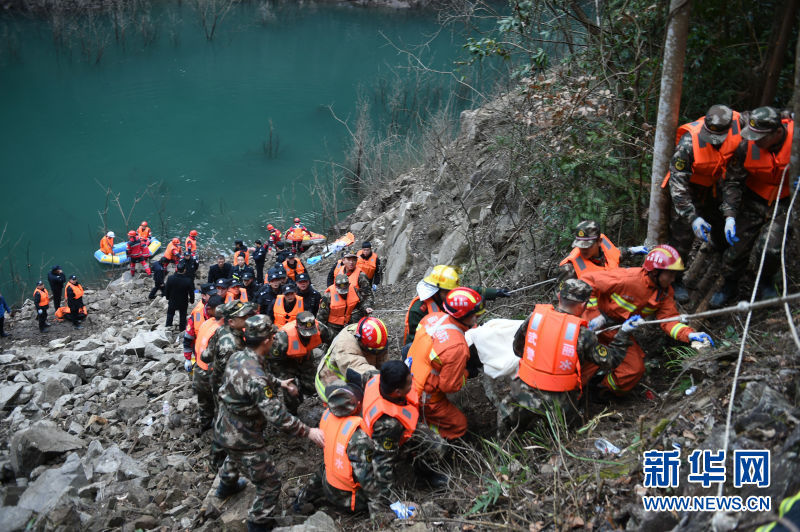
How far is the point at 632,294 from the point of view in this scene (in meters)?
4.95

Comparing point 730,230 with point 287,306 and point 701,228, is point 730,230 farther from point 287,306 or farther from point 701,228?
point 287,306

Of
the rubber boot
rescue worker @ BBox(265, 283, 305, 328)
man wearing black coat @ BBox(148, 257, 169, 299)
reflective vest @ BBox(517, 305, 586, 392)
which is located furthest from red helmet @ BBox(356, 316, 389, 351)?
man wearing black coat @ BBox(148, 257, 169, 299)

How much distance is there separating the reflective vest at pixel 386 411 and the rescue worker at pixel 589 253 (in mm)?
2091

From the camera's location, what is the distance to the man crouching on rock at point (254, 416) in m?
4.70

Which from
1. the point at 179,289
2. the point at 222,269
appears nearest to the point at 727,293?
the point at 179,289

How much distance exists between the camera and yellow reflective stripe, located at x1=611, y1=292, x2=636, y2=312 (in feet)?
16.3

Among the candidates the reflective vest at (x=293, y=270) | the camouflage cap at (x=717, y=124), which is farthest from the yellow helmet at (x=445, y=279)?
the reflective vest at (x=293, y=270)

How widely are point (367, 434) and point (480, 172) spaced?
22.9 feet

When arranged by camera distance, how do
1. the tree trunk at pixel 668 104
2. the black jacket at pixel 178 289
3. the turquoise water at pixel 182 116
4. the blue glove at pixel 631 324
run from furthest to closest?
the turquoise water at pixel 182 116
the black jacket at pixel 178 289
the tree trunk at pixel 668 104
the blue glove at pixel 631 324

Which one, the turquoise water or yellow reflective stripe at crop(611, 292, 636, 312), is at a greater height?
yellow reflective stripe at crop(611, 292, 636, 312)

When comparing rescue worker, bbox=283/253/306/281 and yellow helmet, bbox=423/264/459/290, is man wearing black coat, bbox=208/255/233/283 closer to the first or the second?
rescue worker, bbox=283/253/306/281

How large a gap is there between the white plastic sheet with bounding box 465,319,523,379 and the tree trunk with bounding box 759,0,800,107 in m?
3.46

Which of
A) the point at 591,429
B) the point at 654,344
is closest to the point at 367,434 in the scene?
the point at 591,429

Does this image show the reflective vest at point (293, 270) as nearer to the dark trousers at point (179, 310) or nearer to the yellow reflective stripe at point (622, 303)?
the dark trousers at point (179, 310)
